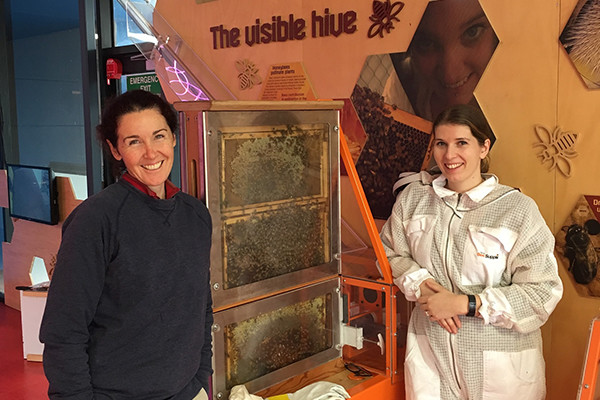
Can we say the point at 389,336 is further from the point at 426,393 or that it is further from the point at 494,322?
the point at 494,322

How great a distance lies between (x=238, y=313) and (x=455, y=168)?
3.14 ft

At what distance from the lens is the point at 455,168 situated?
2404 millimetres

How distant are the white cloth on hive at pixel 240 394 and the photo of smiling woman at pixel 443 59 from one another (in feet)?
5.21

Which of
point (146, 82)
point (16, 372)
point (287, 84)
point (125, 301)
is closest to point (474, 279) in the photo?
point (125, 301)

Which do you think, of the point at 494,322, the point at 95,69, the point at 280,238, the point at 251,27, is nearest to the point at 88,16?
the point at 95,69

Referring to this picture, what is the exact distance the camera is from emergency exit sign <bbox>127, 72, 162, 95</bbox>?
Result: 16.3ft

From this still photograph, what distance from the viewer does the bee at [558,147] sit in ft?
8.86

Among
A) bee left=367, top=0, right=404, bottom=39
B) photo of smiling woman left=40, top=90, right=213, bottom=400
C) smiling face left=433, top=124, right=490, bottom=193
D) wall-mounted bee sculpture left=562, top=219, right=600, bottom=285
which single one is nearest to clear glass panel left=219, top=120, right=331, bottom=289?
photo of smiling woman left=40, top=90, right=213, bottom=400

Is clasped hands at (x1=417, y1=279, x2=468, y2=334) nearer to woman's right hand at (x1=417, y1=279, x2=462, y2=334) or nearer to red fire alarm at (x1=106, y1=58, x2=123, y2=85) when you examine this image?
woman's right hand at (x1=417, y1=279, x2=462, y2=334)

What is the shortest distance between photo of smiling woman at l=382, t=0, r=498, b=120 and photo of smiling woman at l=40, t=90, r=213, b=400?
157 cm

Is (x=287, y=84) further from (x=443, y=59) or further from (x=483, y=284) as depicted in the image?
(x=483, y=284)

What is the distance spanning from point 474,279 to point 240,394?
3.08 ft

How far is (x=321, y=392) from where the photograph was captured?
2443 mm

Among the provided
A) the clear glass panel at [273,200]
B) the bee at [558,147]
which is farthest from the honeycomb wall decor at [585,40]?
the clear glass panel at [273,200]
